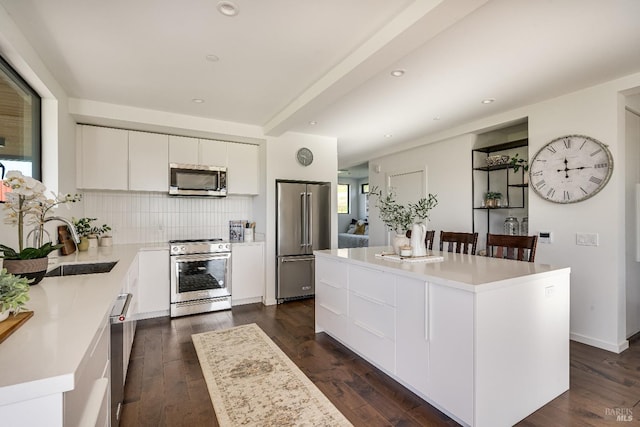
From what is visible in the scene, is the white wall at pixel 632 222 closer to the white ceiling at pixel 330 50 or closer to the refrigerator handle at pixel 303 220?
the white ceiling at pixel 330 50

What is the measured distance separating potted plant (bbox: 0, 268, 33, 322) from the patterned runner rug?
129 centimetres

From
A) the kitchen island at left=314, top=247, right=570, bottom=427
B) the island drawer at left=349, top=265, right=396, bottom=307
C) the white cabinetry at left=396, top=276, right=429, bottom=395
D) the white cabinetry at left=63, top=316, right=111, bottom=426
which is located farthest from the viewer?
the island drawer at left=349, top=265, right=396, bottom=307

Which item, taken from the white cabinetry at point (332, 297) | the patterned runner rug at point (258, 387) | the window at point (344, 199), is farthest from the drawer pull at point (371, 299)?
the window at point (344, 199)

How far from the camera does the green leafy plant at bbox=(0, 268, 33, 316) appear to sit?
3.39 ft

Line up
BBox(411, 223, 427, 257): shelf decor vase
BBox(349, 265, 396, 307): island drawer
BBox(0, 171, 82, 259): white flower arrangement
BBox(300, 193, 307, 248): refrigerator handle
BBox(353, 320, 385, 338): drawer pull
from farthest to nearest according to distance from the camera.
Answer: BBox(300, 193, 307, 248): refrigerator handle < BBox(411, 223, 427, 257): shelf decor vase < BBox(353, 320, 385, 338): drawer pull < BBox(349, 265, 396, 307): island drawer < BBox(0, 171, 82, 259): white flower arrangement

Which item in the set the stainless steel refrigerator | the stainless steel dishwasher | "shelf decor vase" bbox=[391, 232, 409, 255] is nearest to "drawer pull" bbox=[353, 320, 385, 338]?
"shelf decor vase" bbox=[391, 232, 409, 255]

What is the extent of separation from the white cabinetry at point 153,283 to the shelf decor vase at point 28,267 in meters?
2.08

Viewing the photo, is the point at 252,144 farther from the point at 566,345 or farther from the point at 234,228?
the point at 566,345

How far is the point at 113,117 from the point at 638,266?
5.68 m

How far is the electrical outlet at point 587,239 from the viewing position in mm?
2996

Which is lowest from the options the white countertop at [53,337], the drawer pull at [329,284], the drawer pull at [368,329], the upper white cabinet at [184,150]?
the drawer pull at [368,329]

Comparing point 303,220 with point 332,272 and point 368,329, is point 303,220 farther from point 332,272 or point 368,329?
point 368,329

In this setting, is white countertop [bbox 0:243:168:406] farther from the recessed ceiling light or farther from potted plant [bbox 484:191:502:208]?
potted plant [bbox 484:191:502:208]

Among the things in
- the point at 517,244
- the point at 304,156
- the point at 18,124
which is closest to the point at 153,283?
the point at 18,124
